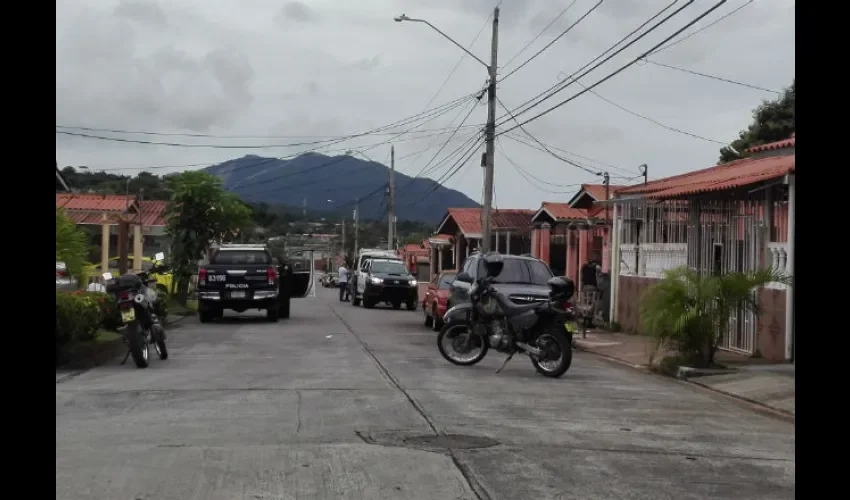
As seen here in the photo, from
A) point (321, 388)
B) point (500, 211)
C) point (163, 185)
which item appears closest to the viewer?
point (321, 388)

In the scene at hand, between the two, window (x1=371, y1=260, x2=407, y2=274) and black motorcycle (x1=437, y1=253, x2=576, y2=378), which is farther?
Answer: window (x1=371, y1=260, x2=407, y2=274)

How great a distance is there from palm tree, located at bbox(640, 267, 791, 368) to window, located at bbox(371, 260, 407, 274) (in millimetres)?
21826

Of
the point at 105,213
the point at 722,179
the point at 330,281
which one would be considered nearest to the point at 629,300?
the point at 722,179

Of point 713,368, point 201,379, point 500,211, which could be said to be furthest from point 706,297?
point 500,211

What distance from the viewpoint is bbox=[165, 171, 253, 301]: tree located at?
30781 millimetres

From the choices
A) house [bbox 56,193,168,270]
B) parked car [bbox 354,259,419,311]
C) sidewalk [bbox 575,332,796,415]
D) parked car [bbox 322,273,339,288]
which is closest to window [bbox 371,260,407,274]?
parked car [bbox 354,259,419,311]

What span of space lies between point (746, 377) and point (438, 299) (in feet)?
35.9

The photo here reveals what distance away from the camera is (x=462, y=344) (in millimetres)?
15828

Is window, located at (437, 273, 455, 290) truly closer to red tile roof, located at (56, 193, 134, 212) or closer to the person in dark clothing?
the person in dark clothing

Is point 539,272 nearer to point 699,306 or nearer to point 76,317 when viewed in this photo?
point 699,306

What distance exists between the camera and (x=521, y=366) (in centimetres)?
1633

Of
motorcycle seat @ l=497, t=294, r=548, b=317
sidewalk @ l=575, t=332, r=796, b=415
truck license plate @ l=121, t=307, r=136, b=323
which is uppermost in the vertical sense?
motorcycle seat @ l=497, t=294, r=548, b=317
